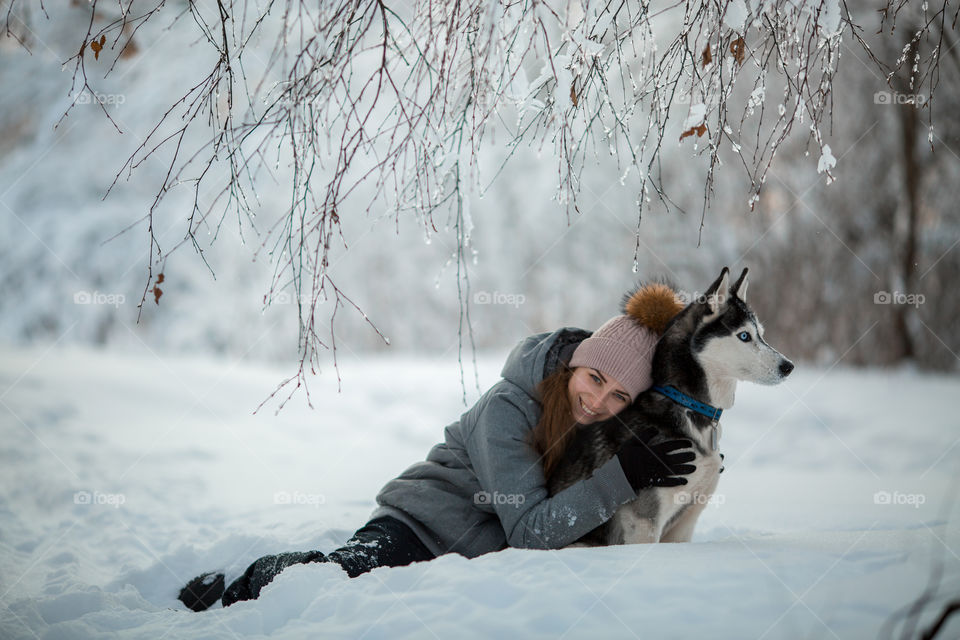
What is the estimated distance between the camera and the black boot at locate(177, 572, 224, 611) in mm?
3174

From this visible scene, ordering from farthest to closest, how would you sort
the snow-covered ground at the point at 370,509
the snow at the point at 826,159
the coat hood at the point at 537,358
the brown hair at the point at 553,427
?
the coat hood at the point at 537,358 → the brown hair at the point at 553,427 → the snow at the point at 826,159 → the snow-covered ground at the point at 370,509

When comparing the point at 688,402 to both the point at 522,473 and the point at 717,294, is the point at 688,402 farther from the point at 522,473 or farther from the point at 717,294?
the point at 522,473

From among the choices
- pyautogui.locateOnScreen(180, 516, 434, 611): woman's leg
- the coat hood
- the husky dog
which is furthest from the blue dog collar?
pyautogui.locateOnScreen(180, 516, 434, 611): woman's leg

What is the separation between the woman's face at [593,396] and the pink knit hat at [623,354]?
0.13 feet

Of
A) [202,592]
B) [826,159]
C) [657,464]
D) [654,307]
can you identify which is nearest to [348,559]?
[202,592]

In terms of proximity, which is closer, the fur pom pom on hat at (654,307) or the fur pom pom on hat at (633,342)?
the fur pom pom on hat at (633,342)

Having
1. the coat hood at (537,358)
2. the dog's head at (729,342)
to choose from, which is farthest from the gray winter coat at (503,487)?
the dog's head at (729,342)

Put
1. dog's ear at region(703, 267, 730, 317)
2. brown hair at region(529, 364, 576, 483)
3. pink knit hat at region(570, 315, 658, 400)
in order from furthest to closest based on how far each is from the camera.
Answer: brown hair at region(529, 364, 576, 483), pink knit hat at region(570, 315, 658, 400), dog's ear at region(703, 267, 730, 317)

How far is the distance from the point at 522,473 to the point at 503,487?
101 millimetres

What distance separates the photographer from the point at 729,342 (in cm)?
278

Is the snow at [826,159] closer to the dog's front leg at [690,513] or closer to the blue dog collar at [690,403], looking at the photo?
the blue dog collar at [690,403]

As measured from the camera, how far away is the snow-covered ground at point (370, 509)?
202cm

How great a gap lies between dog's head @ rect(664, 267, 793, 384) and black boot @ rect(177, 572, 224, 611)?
248cm

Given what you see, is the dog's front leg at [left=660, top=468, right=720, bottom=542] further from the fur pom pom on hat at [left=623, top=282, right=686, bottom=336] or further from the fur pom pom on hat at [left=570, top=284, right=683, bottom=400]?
the fur pom pom on hat at [left=623, top=282, right=686, bottom=336]
